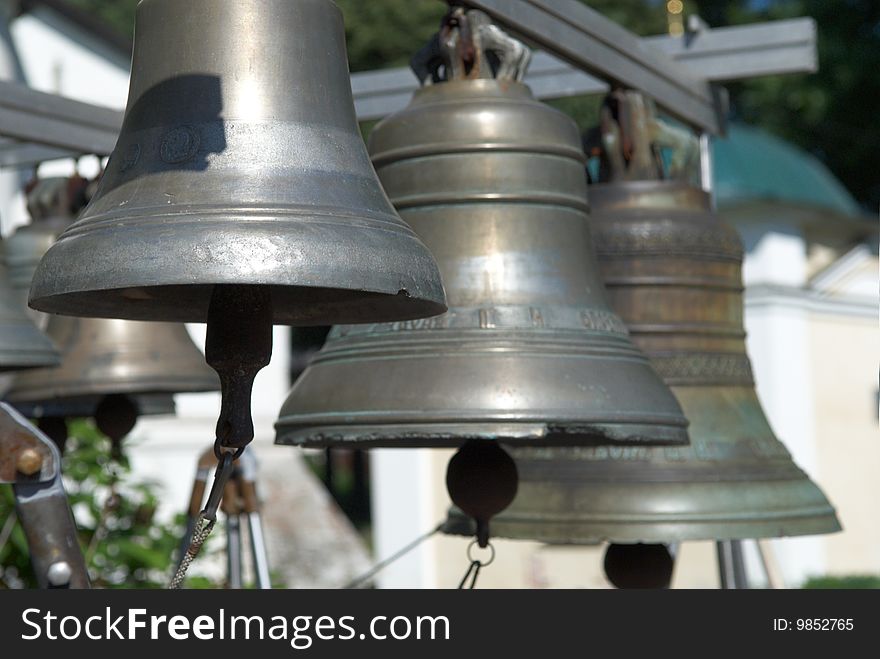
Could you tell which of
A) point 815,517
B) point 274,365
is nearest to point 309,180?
point 815,517

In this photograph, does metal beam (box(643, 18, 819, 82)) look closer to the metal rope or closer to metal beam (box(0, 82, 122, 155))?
metal beam (box(0, 82, 122, 155))

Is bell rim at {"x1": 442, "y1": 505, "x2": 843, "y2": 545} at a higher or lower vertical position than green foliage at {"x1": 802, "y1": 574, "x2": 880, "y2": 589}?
higher

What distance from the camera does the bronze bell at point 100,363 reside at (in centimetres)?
382

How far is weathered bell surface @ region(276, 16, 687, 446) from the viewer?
255 centimetres

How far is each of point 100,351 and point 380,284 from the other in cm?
204

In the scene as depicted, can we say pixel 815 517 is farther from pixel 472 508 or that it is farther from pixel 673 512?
pixel 472 508

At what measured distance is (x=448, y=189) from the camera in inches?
111

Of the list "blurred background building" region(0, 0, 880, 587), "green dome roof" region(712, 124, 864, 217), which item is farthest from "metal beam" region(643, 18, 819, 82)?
"green dome roof" region(712, 124, 864, 217)

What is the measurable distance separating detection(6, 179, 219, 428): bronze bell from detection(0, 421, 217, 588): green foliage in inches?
42.3

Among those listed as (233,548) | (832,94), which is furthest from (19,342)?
(832,94)

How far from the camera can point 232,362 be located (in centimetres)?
205

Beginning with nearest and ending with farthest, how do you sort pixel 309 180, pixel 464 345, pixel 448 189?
1. pixel 309 180
2. pixel 464 345
3. pixel 448 189

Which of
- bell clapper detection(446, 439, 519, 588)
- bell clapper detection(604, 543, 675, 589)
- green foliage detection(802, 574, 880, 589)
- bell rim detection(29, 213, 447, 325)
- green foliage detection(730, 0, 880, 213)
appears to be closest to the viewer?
bell rim detection(29, 213, 447, 325)

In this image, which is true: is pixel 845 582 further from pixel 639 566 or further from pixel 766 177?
pixel 639 566
